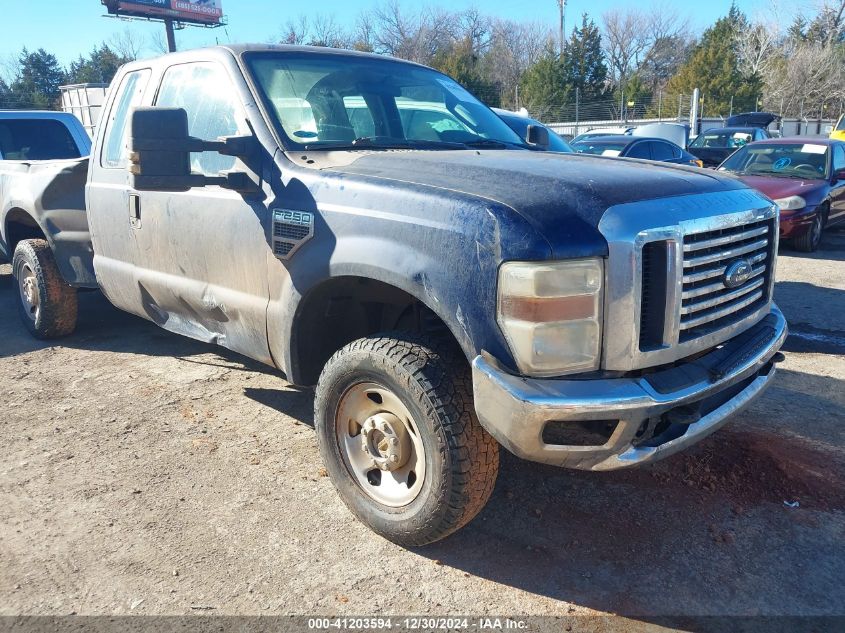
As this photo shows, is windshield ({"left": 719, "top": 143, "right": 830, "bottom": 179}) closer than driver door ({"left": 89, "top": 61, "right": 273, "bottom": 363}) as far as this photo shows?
No

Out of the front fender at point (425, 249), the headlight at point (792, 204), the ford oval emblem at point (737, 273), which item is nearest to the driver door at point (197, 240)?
the front fender at point (425, 249)

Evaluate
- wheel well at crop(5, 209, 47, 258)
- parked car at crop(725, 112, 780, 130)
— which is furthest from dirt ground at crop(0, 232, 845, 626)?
parked car at crop(725, 112, 780, 130)

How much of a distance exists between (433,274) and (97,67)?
59798mm

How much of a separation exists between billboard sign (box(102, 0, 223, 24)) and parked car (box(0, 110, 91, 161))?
40861mm

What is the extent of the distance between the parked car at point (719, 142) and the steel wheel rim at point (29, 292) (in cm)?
1724

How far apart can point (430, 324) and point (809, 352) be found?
3755 mm

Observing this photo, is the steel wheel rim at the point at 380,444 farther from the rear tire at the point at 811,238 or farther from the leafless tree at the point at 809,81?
the leafless tree at the point at 809,81

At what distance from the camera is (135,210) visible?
418 cm

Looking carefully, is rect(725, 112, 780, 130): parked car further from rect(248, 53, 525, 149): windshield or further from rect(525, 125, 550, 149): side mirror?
rect(248, 53, 525, 149): windshield

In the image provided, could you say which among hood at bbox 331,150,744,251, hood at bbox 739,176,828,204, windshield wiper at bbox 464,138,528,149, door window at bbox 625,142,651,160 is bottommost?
hood at bbox 739,176,828,204

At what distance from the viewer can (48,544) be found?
2.96 m

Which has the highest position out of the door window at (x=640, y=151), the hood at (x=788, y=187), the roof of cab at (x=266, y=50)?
the roof of cab at (x=266, y=50)

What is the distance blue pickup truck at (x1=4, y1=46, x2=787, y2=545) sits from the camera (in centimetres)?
237

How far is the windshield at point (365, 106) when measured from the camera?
11.5ft
